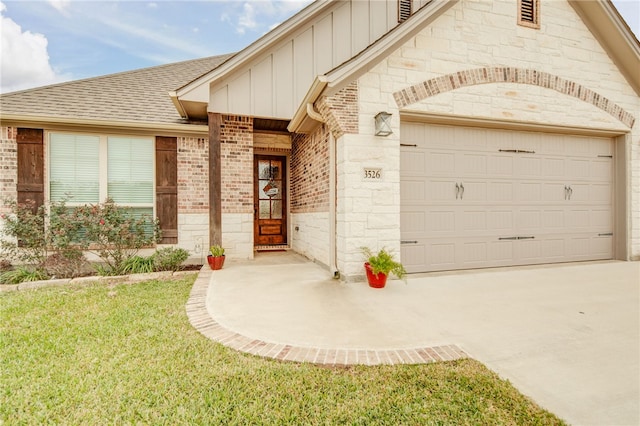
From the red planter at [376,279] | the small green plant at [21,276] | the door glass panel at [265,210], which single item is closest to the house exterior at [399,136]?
the red planter at [376,279]

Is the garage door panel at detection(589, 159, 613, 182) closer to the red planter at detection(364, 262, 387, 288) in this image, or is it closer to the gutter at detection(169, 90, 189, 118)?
the red planter at detection(364, 262, 387, 288)

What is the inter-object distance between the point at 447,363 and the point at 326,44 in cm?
672

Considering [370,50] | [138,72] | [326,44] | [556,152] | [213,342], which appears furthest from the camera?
[138,72]

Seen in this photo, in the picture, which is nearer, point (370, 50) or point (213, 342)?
point (213, 342)

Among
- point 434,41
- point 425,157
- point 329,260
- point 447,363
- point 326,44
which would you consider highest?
point 326,44

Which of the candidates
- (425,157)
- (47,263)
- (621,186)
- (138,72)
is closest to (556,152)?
(621,186)

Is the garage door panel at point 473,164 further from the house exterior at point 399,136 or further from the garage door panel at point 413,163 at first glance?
the garage door panel at point 413,163

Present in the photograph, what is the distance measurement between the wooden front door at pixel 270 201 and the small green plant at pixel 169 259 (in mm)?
2971

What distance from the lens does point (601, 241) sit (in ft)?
22.0

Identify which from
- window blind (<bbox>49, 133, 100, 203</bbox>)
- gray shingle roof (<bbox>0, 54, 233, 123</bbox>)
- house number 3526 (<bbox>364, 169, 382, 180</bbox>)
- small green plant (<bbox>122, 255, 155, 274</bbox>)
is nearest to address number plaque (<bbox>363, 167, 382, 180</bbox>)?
house number 3526 (<bbox>364, 169, 382, 180</bbox>)

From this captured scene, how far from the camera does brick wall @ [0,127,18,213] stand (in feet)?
19.9

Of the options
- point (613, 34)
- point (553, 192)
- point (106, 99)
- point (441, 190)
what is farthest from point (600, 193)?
point (106, 99)

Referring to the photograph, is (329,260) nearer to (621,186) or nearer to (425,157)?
(425,157)

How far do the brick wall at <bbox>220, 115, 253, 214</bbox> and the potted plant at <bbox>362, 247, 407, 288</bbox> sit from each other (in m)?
3.45
